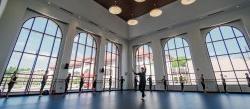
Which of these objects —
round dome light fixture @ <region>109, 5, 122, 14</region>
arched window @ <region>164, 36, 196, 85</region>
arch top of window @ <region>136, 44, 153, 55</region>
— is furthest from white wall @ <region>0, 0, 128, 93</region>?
arched window @ <region>164, 36, 196, 85</region>

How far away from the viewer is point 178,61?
37.3 feet

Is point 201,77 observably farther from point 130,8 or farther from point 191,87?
point 130,8

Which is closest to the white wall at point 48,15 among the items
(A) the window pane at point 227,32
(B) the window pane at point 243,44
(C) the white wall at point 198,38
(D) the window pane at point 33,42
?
(D) the window pane at point 33,42

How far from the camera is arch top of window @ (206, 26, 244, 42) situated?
356 inches

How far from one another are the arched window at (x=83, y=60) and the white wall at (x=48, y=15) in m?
0.60

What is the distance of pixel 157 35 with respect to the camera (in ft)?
40.7

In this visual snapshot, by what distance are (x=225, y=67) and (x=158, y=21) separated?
614cm

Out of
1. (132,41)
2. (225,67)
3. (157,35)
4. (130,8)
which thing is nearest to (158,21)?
(157,35)

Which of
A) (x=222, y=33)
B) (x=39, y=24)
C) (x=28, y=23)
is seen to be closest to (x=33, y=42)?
(x=28, y=23)

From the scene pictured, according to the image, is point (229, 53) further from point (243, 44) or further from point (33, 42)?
point (33, 42)

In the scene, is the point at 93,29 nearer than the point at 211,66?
No

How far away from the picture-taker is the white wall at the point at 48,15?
6.35 meters

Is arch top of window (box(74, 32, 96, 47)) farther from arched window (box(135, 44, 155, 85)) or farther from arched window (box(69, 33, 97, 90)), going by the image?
arched window (box(135, 44, 155, 85))

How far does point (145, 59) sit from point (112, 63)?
3502mm
